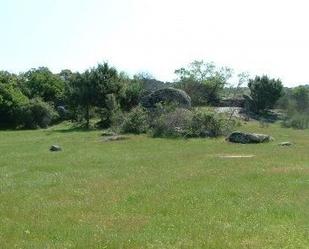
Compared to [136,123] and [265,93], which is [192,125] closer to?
[136,123]

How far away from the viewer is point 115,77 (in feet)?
200

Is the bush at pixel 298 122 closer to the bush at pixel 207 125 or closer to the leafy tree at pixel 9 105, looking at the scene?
the bush at pixel 207 125

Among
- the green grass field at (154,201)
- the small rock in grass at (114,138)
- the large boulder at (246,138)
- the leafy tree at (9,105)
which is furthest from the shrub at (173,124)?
the leafy tree at (9,105)

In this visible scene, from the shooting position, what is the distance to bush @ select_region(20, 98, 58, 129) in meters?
62.7

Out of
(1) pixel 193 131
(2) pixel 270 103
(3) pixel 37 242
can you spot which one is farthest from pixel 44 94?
(3) pixel 37 242

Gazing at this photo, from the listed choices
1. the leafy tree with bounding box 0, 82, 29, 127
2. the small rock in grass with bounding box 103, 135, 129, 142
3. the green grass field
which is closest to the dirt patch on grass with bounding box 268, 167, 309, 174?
the green grass field

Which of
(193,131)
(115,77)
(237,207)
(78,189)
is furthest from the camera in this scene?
(115,77)

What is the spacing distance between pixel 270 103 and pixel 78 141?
136 ft

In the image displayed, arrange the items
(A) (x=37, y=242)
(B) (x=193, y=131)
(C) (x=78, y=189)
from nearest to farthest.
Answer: (A) (x=37, y=242) < (C) (x=78, y=189) < (B) (x=193, y=131)

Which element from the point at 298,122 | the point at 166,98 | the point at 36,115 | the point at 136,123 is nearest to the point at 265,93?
the point at 298,122

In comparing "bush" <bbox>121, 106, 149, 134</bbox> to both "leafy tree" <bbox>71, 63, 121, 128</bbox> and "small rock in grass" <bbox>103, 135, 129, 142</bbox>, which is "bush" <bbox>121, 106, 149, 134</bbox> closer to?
"small rock in grass" <bbox>103, 135, 129, 142</bbox>

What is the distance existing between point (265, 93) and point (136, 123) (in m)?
32.0

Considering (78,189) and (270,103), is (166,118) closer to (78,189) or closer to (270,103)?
(78,189)

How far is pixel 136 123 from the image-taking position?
157 ft
